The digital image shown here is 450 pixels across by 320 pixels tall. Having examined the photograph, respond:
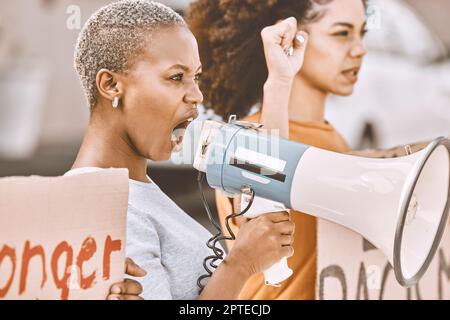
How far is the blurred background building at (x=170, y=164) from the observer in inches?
62.8

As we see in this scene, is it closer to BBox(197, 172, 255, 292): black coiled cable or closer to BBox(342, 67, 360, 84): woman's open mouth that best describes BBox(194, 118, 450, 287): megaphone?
BBox(197, 172, 255, 292): black coiled cable

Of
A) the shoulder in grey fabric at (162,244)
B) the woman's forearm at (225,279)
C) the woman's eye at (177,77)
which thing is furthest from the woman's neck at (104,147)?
the woman's forearm at (225,279)

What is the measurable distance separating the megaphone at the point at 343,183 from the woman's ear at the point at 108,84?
0.21m

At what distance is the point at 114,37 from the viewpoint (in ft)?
5.04

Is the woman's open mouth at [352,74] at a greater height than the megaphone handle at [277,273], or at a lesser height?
greater

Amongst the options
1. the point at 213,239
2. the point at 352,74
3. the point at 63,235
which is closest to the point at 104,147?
the point at 63,235

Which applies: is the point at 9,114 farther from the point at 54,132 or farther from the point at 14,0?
the point at 14,0

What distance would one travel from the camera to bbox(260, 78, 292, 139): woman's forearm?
68.5 inches

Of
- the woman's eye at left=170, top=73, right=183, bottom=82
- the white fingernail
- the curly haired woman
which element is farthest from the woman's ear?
the white fingernail

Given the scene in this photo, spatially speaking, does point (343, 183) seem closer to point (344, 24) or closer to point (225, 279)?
point (225, 279)

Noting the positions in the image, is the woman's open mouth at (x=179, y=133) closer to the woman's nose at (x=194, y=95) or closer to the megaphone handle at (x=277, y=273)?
the woman's nose at (x=194, y=95)

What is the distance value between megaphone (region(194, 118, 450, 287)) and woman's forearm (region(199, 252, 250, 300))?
0.08 meters

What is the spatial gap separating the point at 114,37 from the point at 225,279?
585 mm

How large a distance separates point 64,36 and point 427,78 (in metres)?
0.96
